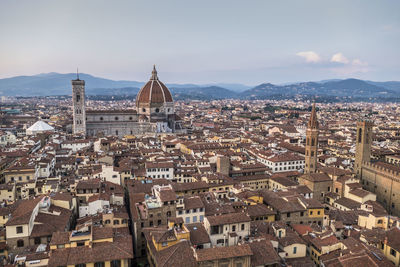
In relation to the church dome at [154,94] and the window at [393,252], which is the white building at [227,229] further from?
the church dome at [154,94]

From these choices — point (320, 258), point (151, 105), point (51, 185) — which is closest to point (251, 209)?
point (320, 258)

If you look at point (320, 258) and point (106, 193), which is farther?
point (106, 193)

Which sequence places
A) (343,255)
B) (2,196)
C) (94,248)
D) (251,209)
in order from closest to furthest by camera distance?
(94,248) → (343,255) → (251,209) → (2,196)

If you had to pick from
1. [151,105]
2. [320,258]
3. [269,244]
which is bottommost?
[320,258]

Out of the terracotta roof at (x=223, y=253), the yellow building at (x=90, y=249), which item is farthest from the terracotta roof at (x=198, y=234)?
the yellow building at (x=90, y=249)

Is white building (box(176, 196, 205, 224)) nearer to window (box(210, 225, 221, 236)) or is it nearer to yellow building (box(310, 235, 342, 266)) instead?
window (box(210, 225, 221, 236))

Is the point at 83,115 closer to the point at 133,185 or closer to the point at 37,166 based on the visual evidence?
the point at 37,166

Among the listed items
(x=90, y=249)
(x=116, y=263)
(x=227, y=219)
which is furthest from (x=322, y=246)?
(x=90, y=249)
